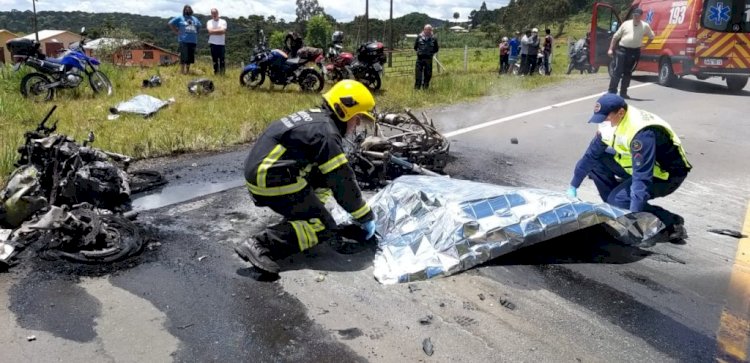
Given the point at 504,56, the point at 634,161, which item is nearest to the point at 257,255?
the point at 634,161

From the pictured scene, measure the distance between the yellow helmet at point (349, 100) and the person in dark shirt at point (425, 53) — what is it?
356 inches

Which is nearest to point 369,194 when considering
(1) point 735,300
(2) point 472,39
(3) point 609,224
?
(3) point 609,224

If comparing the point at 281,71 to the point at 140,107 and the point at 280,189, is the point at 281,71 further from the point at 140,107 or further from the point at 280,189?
the point at 280,189

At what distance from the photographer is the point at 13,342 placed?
2758 mm

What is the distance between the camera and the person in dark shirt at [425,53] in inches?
484

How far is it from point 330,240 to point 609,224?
196 cm

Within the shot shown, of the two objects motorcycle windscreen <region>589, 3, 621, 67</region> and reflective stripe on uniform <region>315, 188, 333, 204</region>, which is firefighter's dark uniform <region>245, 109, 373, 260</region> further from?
motorcycle windscreen <region>589, 3, 621, 67</region>

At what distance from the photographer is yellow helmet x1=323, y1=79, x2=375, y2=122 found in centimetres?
355

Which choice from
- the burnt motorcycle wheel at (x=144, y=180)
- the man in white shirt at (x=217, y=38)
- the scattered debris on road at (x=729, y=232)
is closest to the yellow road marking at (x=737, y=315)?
the scattered debris on road at (x=729, y=232)

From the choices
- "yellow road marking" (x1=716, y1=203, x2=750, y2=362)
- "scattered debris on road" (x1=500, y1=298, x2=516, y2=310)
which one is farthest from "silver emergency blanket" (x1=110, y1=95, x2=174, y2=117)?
"yellow road marking" (x1=716, y1=203, x2=750, y2=362)

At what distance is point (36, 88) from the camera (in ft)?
32.0

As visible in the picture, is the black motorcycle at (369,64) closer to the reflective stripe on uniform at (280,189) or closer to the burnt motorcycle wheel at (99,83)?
the burnt motorcycle wheel at (99,83)

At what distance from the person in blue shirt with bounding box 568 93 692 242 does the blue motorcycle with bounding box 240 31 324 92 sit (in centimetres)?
803

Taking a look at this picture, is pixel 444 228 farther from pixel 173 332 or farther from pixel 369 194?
pixel 173 332
